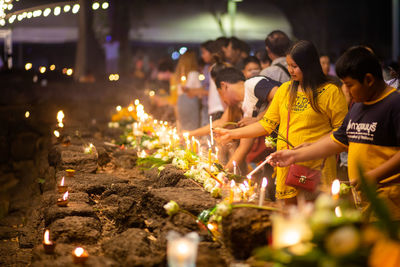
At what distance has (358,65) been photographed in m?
3.63

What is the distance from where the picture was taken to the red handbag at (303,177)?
4.78m

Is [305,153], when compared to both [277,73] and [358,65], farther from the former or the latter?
[277,73]

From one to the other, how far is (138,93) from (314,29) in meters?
11.1

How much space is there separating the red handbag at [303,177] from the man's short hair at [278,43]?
7.93 ft

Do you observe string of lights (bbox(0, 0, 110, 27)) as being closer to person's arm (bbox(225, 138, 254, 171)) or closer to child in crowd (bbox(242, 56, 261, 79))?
child in crowd (bbox(242, 56, 261, 79))

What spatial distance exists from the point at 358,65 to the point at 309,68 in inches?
47.3

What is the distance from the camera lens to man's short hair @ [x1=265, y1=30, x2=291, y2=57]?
6914 millimetres

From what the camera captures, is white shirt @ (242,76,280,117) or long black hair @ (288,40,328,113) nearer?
long black hair @ (288,40,328,113)

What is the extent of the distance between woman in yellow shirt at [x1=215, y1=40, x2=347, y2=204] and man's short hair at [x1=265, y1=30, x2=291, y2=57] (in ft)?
6.37

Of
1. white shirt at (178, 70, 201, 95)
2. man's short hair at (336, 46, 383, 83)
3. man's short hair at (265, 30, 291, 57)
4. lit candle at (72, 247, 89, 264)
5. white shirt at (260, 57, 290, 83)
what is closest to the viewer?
man's short hair at (336, 46, 383, 83)

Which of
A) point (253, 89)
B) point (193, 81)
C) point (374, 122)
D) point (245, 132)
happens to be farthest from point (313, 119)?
point (193, 81)

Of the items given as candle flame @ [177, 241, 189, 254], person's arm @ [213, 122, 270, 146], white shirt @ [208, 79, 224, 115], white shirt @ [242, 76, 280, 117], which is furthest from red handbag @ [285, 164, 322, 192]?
white shirt @ [208, 79, 224, 115]

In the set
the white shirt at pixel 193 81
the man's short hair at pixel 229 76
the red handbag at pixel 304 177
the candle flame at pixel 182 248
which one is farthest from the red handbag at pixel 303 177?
the white shirt at pixel 193 81

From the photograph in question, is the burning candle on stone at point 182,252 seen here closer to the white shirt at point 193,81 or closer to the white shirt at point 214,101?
the white shirt at point 214,101
